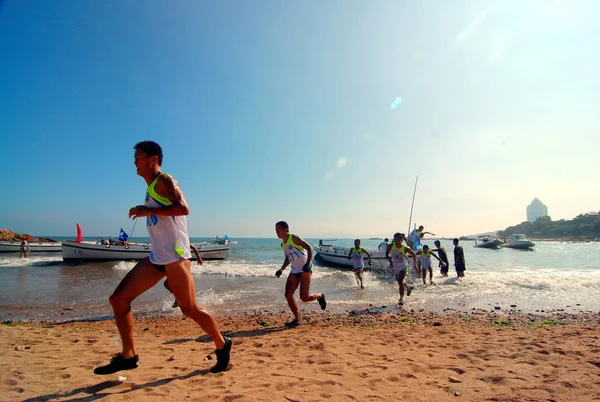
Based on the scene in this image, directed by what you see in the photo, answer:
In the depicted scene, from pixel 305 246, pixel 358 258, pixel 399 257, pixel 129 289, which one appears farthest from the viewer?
pixel 358 258

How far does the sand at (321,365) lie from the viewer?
9.41ft

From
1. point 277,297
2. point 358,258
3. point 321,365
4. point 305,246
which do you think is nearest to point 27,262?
point 277,297

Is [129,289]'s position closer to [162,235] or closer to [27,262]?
[162,235]

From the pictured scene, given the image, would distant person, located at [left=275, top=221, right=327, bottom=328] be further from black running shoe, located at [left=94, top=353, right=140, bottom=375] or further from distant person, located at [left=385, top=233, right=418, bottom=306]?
distant person, located at [left=385, top=233, right=418, bottom=306]

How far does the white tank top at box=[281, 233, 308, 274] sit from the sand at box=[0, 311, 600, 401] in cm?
116

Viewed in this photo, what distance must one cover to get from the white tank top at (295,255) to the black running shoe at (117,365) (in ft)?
11.2

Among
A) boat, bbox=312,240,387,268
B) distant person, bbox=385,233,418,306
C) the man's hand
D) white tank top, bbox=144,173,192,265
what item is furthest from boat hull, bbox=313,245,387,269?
Answer: the man's hand

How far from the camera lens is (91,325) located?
6.79 m

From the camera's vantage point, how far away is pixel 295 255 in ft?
20.9

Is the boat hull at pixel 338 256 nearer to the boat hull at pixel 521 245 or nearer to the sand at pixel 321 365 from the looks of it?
the sand at pixel 321 365

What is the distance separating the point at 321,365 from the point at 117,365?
2168 mm

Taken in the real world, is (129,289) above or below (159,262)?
below

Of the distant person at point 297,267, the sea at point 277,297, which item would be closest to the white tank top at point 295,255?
the distant person at point 297,267

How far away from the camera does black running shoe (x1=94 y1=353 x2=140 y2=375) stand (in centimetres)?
308
